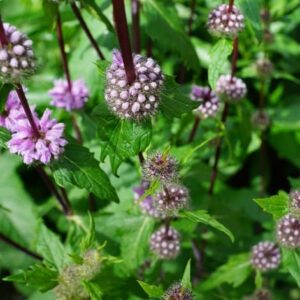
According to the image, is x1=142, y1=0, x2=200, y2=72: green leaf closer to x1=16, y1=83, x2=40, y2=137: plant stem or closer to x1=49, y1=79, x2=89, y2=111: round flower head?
x1=49, y1=79, x2=89, y2=111: round flower head

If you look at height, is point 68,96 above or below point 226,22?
below

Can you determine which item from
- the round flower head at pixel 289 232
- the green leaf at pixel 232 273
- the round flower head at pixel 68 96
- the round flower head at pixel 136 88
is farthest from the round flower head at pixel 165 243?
the round flower head at pixel 136 88

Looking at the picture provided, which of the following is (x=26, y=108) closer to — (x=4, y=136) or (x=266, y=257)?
(x=4, y=136)

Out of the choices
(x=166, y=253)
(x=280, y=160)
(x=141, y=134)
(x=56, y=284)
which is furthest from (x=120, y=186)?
(x=280, y=160)

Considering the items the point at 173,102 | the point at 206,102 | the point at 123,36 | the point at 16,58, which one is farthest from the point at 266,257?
the point at 16,58

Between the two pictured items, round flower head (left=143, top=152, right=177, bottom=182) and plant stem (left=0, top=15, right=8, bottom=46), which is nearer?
plant stem (left=0, top=15, right=8, bottom=46)

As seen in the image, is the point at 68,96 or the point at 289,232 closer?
the point at 289,232

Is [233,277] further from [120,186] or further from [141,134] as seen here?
[141,134]

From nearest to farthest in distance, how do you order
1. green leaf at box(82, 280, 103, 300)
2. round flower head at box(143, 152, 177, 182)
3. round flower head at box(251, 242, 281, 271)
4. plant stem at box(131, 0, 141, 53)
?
round flower head at box(143, 152, 177, 182)
green leaf at box(82, 280, 103, 300)
round flower head at box(251, 242, 281, 271)
plant stem at box(131, 0, 141, 53)

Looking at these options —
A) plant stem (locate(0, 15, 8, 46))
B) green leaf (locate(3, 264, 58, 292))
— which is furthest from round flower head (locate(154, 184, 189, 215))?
plant stem (locate(0, 15, 8, 46))
